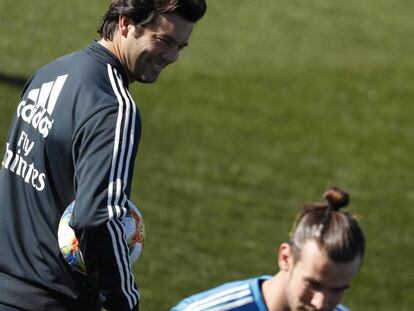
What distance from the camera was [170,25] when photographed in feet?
15.7

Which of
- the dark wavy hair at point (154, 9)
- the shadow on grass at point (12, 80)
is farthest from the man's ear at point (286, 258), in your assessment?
the shadow on grass at point (12, 80)

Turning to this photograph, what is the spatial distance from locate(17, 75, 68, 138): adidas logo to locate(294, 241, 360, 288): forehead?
1.21 meters

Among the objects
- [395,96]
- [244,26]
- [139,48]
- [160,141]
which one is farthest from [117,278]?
[244,26]

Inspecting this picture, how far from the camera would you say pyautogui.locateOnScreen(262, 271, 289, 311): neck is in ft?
16.1

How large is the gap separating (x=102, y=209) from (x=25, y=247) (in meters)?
0.53

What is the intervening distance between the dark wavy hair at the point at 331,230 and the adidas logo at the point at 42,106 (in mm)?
1209

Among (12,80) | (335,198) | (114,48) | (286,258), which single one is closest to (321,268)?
(286,258)

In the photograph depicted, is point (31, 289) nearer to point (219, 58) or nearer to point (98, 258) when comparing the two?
point (98, 258)

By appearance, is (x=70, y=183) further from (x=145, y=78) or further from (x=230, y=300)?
(x=230, y=300)

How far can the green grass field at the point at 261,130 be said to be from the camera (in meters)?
10.3

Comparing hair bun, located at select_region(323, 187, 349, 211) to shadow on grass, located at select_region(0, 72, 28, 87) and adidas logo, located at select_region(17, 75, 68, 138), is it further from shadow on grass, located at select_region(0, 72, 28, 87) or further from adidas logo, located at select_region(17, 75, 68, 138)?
shadow on grass, located at select_region(0, 72, 28, 87)

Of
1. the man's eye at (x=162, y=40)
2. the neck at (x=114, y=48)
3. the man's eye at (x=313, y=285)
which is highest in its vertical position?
the man's eye at (x=162, y=40)

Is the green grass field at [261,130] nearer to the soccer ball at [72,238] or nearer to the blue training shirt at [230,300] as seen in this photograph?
the blue training shirt at [230,300]

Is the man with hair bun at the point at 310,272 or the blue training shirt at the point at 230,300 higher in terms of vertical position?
the man with hair bun at the point at 310,272
